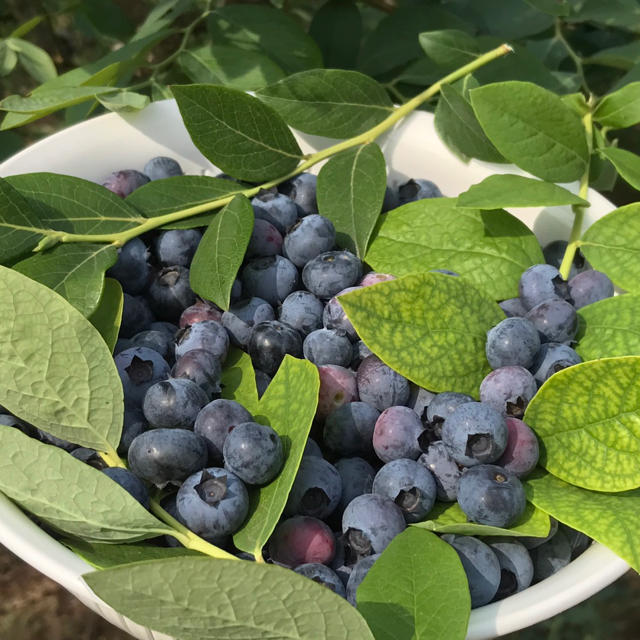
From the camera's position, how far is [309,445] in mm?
757

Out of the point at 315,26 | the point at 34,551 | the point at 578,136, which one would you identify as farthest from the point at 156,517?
the point at 315,26

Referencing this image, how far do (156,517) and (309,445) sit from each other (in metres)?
0.15

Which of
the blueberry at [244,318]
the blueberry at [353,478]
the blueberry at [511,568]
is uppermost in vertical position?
the blueberry at [244,318]

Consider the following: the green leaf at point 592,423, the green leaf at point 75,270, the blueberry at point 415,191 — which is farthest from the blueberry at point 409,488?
the blueberry at point 415,191

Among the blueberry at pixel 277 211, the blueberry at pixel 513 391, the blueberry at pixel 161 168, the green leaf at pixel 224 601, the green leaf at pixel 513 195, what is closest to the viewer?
the green leaf at pixel 224 601

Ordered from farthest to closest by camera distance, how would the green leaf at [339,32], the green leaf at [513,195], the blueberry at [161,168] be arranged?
the green leaf at [339,32] → the blueberry at [161,168] → the green leaf at [513,195]

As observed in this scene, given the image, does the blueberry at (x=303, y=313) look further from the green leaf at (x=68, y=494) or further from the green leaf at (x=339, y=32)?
the green leaf at (x=339, y=32)

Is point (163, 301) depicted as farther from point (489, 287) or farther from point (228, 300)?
point (489, 287)

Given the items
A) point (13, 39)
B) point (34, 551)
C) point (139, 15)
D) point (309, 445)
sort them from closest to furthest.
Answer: point (34, 551)
point (309, 445)
point (13, 39)
point (139, 15)

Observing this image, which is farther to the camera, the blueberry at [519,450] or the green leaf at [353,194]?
the green leaf at [353,194]

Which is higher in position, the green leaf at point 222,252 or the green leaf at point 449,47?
the green leaf at point 449,47

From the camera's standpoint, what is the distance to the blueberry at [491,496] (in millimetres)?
664

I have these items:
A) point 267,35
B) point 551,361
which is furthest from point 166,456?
point 267,35

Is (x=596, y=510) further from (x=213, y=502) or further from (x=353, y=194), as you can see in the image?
(x=353, y=194)
